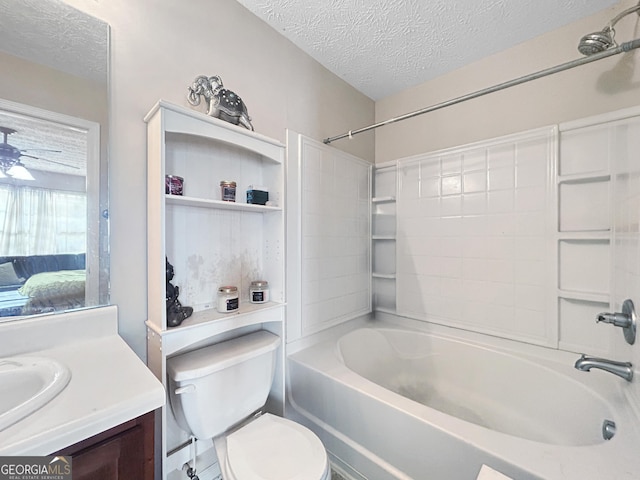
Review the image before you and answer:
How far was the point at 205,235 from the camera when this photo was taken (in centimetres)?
131

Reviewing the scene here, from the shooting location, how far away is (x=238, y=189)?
144 centimetres

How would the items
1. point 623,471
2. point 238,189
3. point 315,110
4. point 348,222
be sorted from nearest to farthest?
point 623,471 → point 238,189 → point 315,110 → point 348,222

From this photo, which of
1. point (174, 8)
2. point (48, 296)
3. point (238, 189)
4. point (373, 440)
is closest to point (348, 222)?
point (238, 189)

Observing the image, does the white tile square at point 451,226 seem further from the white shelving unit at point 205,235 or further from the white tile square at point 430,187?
the white shelving unit at point 205,235

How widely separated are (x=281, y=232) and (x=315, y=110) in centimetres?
96

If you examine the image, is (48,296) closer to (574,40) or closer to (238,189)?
(238,189)

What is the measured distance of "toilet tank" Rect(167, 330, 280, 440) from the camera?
1055 mm

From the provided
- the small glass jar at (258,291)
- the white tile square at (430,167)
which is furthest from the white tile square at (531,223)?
the small glass jar at (258,291)

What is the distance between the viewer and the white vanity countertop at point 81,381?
1.71ft

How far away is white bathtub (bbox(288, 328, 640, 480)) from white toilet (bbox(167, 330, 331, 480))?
11.5 inches

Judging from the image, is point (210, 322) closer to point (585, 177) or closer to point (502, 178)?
point (502, 178)

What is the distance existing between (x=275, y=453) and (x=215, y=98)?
1517 millimetres

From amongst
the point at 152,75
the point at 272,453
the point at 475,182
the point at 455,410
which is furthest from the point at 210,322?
the point at 475,182

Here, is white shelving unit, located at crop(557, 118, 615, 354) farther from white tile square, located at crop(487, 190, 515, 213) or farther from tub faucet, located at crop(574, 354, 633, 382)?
tub faucet, located at crop(574, 354, 633, 382)
